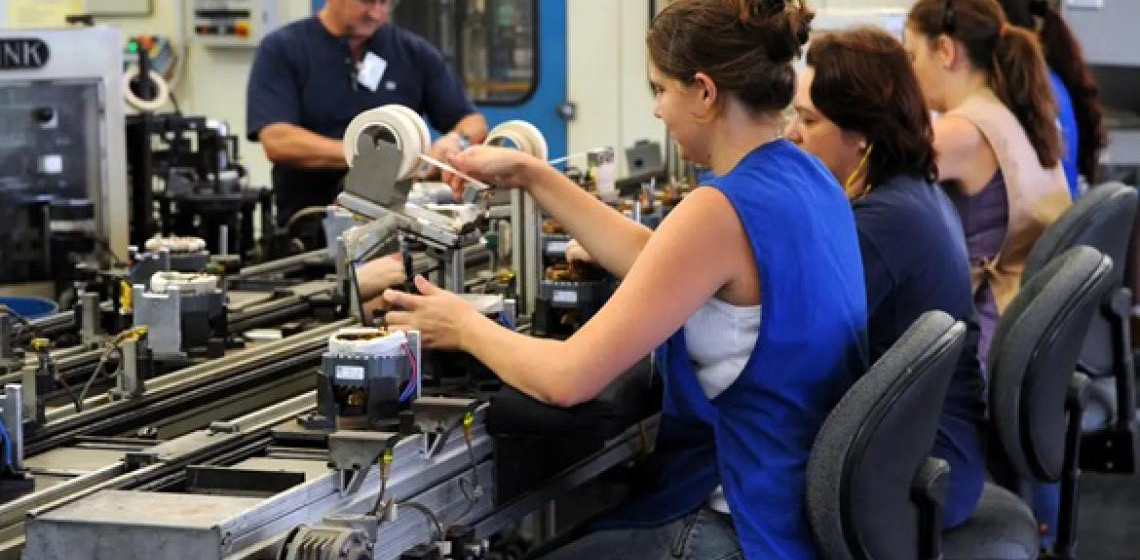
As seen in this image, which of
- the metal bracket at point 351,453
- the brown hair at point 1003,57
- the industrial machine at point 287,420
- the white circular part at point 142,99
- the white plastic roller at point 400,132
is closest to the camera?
the industrial machine at point 287,420

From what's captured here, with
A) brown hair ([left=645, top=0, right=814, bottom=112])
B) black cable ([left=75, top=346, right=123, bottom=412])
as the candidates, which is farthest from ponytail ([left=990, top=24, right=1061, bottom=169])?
black cable ([left=75, top=346, right=123, bottom=412])

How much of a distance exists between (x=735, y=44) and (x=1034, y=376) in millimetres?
938

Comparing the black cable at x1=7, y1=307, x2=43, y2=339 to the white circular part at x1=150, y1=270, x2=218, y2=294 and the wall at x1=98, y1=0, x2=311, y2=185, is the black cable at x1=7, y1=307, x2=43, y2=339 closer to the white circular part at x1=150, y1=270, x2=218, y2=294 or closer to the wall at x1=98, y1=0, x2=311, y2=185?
the white circular part at x1=150, y1=270, x2=218, y2=294

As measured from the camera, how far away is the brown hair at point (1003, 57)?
3.48 m

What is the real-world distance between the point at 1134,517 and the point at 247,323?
8.59 ft

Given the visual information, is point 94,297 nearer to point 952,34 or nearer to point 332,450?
point 332,450

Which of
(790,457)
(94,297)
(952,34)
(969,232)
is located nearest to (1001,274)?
(969,232)

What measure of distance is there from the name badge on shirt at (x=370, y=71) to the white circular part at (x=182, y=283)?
1800 mm

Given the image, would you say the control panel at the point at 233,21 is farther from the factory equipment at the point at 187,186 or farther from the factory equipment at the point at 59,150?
the factory equipment at the point at 59,150

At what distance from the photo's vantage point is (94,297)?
2.50 metres

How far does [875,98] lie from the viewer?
8.38 feet

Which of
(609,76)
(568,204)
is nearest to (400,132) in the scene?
(568,204)

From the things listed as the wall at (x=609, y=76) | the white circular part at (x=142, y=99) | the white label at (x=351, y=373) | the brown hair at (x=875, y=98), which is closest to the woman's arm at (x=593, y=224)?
the brown hair at (x=875, y=98)

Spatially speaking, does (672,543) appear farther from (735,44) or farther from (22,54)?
(22,54)
